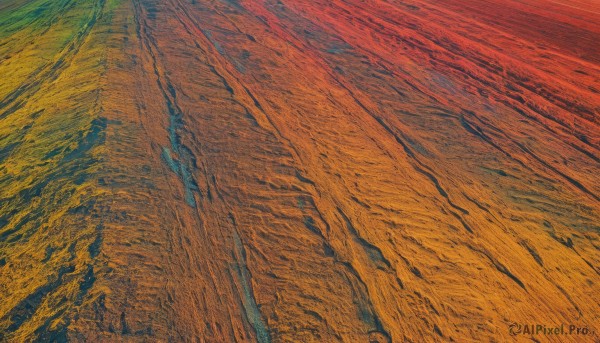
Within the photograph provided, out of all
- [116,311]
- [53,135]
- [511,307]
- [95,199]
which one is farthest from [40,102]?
[511,307]

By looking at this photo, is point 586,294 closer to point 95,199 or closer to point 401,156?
point 401,156

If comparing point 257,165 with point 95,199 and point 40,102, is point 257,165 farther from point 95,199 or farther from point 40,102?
point 40,102

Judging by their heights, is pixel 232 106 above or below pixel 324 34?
below

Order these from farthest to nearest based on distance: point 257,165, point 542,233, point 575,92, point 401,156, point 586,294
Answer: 1. point 575,92
2. point 401,156
3. point 257,165
4. point 542,233
5. point 586,294

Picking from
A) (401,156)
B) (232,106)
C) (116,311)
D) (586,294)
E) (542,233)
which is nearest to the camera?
(116,311)

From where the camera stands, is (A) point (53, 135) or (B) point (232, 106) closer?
(A) point (53, 135)

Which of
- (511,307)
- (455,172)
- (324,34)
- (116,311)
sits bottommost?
(116,311)
